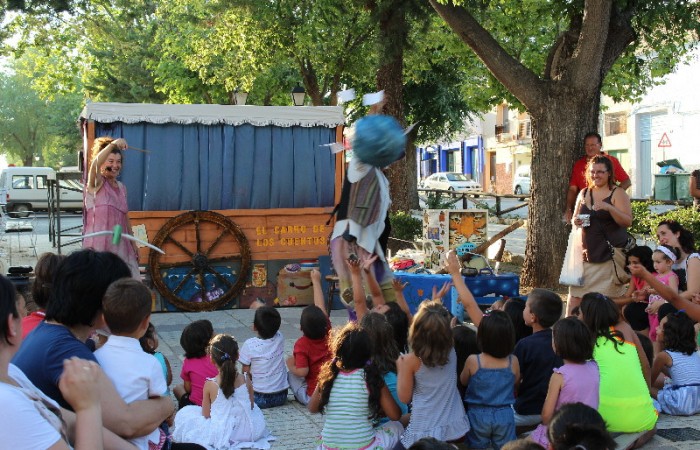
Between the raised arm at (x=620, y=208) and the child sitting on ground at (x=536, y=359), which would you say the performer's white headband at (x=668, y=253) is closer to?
the raised arm at (x=620, y=208)

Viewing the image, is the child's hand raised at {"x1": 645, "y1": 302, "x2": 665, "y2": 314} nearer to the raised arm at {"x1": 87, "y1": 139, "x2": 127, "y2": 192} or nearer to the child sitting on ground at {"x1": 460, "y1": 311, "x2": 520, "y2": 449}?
the child sitting on ground at {"x1": 460, "y1": 311, "x2": 520, "y2": 449}

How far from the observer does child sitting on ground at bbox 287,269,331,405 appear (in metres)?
6.00

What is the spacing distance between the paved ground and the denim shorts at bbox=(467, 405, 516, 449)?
28.0 inches

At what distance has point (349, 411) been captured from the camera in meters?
4.60

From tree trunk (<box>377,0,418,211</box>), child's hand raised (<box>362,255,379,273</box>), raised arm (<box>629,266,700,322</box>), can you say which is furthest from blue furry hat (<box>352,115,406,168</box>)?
tree trunk (<box>377,0,418,211</box>)

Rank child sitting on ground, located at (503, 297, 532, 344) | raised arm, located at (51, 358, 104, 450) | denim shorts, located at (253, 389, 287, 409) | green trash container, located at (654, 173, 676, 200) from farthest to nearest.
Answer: green trash container, located at (654, 173, 676, 200) < denim shorts, located at (253, 389, 287, 409) < child sitting on ground, located at (503, 297, 532, 344) < raised arm, located at (51, 358, 104, 450)

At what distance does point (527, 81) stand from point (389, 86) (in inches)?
240

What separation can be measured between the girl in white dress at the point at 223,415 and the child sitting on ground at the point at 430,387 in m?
1.08

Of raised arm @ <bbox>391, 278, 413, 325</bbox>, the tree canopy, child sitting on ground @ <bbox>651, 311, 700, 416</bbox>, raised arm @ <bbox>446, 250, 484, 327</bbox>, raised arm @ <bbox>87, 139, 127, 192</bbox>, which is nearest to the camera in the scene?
raised arm @ <bbox>446, 250, 484, 327</bbox>

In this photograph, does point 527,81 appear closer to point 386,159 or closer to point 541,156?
point 541,156

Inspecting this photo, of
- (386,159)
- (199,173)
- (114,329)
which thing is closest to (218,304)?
(199,173)

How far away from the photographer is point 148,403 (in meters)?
3.04

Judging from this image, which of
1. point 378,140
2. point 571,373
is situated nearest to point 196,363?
point 378,140

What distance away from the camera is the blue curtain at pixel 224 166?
9852 millimetres
